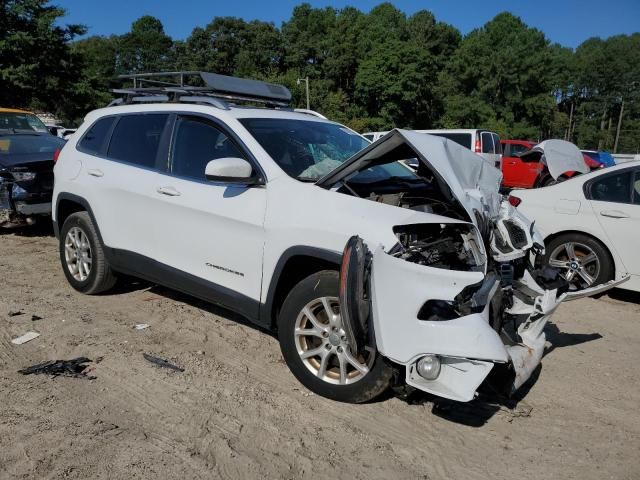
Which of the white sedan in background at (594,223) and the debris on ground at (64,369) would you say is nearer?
the debris on ground at (64,369)

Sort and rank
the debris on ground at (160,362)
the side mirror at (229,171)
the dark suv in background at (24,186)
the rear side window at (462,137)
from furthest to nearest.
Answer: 1. the rear side window at (462,137)
2. the dark suv in background at (24,186)
3. the debris on ground at (160,362)
4. the side mirror at (229,171)

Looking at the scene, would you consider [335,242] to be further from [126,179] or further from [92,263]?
[92,263]

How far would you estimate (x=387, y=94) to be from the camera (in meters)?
57.4

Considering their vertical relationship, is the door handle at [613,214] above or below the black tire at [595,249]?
above

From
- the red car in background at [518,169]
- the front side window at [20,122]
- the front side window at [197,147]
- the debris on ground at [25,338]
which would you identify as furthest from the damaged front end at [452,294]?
the red car in background at [518,169]

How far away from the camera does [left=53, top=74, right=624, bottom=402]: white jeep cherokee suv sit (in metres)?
2.93

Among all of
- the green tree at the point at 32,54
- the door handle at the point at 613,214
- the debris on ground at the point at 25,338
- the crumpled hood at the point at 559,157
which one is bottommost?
the debris on ground at the point at 25,338

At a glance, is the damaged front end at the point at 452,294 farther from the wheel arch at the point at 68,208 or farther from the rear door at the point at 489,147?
the rear door at the point at 489,147

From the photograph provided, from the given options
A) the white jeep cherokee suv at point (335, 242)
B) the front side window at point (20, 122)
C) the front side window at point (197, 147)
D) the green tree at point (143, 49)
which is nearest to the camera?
the white jeep cherokee suv at point (335, 242)

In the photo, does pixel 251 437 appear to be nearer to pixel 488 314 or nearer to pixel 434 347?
pixel 434 347

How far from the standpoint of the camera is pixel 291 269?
145 inches

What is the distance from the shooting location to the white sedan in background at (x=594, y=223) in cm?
587

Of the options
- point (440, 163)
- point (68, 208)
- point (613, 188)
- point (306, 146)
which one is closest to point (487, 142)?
point (613, 188)

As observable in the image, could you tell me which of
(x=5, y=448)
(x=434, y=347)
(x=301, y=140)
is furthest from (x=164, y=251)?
(x=434, y=347)
